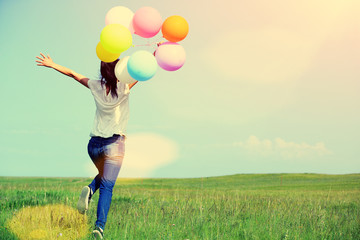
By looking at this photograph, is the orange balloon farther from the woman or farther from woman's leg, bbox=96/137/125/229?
woman's leg, bbox=96/137/125/229

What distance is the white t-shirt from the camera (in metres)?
5.06

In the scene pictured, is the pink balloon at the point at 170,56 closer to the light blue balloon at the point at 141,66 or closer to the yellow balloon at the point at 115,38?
the light blue balloon at the point at 141,66

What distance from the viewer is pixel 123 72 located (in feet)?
16.1

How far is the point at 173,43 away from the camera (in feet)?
16.9

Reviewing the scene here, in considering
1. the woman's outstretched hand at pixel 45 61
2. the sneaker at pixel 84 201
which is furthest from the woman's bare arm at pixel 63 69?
the sneaker at pixel 84 201

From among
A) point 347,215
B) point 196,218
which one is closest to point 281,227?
point 196,218

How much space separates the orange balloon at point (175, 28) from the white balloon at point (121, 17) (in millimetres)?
540

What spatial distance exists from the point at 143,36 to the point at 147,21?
292mm

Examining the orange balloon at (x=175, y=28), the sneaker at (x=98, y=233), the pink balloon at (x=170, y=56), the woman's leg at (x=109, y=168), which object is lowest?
the sneaker at (x=98, y=233)

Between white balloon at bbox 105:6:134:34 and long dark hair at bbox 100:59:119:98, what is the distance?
57cm

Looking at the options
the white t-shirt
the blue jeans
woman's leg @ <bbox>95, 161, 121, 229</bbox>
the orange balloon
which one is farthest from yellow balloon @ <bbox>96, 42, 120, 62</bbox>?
woman's leg @ <bbox>95, 161, 121, 229</bbox>

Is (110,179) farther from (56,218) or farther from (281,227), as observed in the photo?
(281,227)

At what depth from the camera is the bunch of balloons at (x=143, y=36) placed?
4.77 metres

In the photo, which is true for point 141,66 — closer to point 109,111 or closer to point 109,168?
point 109,111
